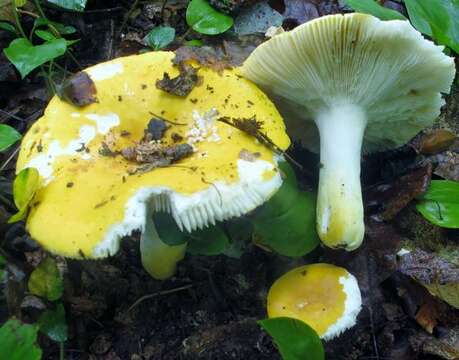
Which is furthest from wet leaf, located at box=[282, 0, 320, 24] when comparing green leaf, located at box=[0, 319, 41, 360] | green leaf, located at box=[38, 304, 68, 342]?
green leaf, located at box=[0, 319, 41, 360]

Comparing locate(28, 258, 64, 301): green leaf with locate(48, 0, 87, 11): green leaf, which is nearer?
locate(28, 258, 64, 301): green leaf

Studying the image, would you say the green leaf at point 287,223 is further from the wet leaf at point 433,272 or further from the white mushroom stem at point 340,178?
the wet leaf at point 433,272

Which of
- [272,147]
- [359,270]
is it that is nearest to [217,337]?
[359,270]

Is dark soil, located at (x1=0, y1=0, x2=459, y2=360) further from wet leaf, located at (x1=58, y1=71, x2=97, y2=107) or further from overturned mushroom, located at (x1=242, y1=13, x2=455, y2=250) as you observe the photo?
wet leaf, located at (x1=58, y1=71, x2=97, y2=107)

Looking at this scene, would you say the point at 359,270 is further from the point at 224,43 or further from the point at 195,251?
the point at 224,43

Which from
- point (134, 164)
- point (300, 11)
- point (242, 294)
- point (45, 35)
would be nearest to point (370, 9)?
point (300, 11)

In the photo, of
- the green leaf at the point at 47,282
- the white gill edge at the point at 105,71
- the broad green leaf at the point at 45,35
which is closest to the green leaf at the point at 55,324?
the green leaf at the point at 47,282

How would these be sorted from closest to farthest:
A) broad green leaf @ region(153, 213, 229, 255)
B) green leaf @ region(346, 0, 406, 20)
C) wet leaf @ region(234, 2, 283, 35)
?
1. broad green leaf @ region(153, 213, 229, 255)
2. green leaf @ region(346, 0, 406, 20)
3. wet leaf @ region(234, 2, 283, 35)
